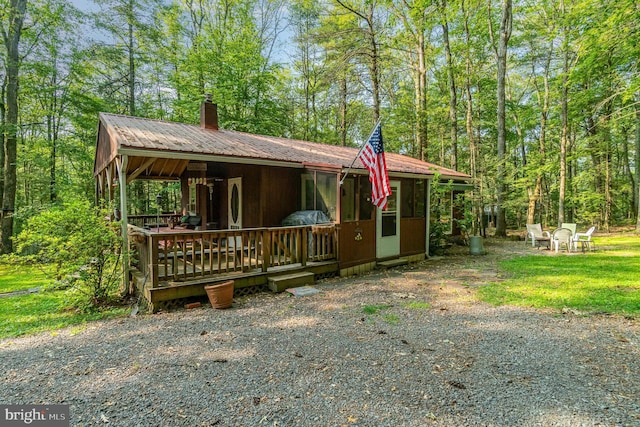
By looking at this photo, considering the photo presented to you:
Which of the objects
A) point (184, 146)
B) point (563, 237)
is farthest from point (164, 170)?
point (563, 237)

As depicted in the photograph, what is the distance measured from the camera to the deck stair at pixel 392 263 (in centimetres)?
819

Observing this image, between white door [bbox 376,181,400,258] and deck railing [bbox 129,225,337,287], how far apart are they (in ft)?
5.15

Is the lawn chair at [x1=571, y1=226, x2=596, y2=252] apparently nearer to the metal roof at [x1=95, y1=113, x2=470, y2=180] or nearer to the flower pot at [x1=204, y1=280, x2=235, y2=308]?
the metal roof at [x1=95, y1=113, x2=470, y2=180]

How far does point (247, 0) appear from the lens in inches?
761

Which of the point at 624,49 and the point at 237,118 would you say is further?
the point at 237,118

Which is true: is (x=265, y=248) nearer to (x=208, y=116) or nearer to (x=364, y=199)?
(x=364, y=199)

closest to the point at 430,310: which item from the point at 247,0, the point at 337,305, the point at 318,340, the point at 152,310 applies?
the point at 337,305

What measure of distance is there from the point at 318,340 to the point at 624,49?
13.5 meters

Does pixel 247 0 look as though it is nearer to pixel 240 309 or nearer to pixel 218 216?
pixel 218 216

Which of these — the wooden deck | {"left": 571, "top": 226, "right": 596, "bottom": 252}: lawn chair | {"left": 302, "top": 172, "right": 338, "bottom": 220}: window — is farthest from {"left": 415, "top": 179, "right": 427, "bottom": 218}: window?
{"left": 571, "top": 226, "right": 596, "bottom": 252}: lawn chair

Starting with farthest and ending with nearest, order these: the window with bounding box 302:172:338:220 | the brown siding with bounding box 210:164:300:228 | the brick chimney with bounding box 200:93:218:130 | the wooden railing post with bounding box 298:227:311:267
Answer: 1. the brick chimney with bounding box 200:93:218:130
2. the brown siding with bounding box 210:164:300:228
3. the window with bounding box 302:172:338:220
4. the wooden railing post with bounding box 298:227:311:267

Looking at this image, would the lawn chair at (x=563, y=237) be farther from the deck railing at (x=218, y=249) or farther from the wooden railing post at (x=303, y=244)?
the wooden railing post at (x=303, y=244)

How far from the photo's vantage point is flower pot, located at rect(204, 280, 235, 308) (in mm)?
5070

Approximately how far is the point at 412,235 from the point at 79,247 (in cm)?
772
